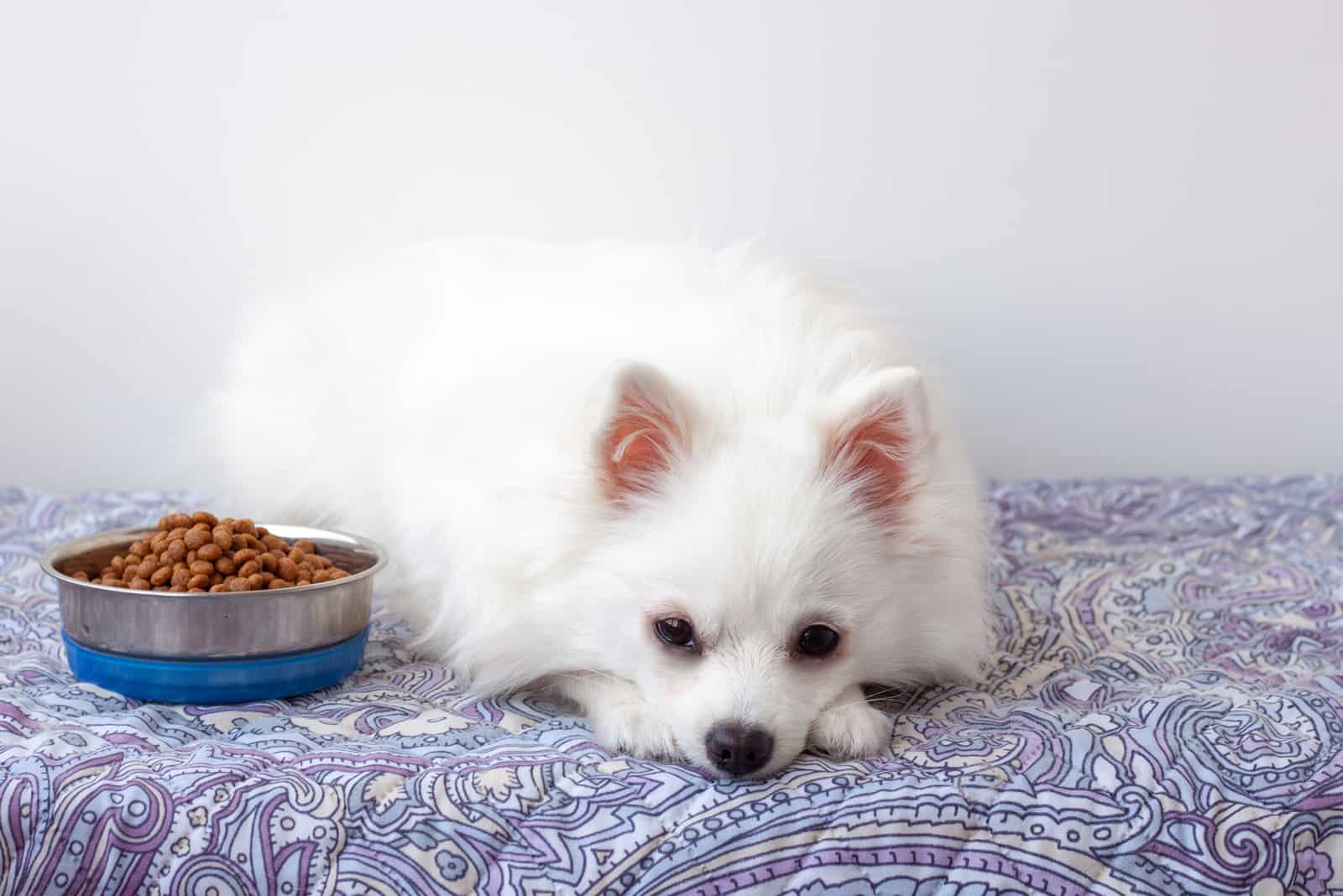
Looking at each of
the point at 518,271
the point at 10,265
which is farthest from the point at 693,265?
the point at 10,265

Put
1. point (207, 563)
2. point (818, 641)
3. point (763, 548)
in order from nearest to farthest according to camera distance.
A: point (763, 548), point (818, 641), point (207, 563)

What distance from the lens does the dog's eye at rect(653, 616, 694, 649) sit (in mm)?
2242

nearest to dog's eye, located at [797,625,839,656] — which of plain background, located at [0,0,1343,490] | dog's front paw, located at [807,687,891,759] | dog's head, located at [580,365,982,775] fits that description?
dog's head, located at [580,365,982,775]

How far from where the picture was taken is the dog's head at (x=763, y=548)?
218 cm

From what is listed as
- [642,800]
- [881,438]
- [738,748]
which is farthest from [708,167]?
→ [642,800]

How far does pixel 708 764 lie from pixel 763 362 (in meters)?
0.83

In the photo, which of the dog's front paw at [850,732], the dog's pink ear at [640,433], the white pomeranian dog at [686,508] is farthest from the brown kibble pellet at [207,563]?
the dog's front paw at [850,732]

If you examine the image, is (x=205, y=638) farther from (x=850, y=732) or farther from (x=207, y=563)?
(x=850, y=732)

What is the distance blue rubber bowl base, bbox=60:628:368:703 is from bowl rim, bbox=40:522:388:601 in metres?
0.14

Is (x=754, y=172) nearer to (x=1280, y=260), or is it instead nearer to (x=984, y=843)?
(x=1280, y=260)

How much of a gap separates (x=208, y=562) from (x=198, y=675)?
0.23m

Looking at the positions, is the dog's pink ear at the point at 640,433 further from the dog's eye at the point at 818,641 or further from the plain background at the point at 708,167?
the plain background at the point at 708,167

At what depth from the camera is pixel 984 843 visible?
1.83 meters

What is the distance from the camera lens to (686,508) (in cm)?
227
